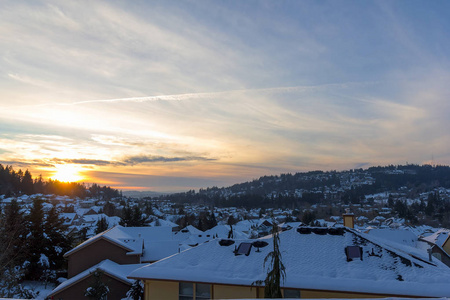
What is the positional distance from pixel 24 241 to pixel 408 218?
11854 centimetres

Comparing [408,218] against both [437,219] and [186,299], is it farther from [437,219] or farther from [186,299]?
[186,299]

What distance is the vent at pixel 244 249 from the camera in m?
12.5

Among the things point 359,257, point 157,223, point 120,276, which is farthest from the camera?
point 157,223

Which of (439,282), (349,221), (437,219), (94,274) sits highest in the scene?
(349,221)

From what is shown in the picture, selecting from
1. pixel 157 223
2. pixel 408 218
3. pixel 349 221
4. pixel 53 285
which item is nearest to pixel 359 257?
pixel 349 221

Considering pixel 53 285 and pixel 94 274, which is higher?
pixel 94 274

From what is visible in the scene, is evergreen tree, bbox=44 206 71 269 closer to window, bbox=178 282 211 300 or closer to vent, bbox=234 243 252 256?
window, bbox=178 282 211 300

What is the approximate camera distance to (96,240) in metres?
22.0

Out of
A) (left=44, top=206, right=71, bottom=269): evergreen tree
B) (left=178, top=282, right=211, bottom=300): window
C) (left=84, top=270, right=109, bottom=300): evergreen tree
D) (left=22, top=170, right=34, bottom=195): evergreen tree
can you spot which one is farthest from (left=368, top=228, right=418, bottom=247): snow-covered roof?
(left=22, top=170, right=34, bottom=195): evergreen tree

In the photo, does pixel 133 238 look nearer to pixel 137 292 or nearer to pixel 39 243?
pixel 39 243

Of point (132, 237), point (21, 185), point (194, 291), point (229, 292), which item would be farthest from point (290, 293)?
point (21, 185)

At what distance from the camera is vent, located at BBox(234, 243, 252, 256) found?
12538 millimetres

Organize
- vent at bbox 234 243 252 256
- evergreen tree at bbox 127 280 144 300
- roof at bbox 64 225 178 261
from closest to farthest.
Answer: vent at bbox 234 243 252 256
evergreen tree at bbox 127 280 144 300
roof at bbox 64 225 178 261

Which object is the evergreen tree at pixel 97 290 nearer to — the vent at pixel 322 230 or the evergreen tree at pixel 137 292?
the evergreen tree at pixel 137 292
